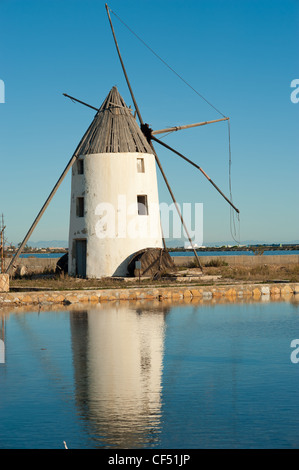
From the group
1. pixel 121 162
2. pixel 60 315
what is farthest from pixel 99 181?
pixel 60 315

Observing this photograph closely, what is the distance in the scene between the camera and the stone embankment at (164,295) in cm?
1827

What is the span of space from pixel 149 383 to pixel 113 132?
18.8 meters

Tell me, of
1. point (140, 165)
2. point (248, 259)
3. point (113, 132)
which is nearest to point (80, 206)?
point (140, 165)

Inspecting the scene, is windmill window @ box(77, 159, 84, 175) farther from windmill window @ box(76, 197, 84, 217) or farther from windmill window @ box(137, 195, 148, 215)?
windmill window @ box(137, 195, 148, 215)

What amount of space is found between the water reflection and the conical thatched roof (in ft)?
38.2

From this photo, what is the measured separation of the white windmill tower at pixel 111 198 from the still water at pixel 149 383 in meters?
10.5

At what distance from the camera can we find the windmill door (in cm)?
2648

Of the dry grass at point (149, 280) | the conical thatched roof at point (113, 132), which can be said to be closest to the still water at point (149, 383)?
the dry grass at point (149, 280)

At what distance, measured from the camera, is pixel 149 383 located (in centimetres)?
870

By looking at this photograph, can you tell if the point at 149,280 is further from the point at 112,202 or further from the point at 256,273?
the point at 256,273

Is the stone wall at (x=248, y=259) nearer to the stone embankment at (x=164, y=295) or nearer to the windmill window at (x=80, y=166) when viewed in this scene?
the windmill window at (x=80, y=166)

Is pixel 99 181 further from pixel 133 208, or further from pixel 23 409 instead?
pixel 23 409

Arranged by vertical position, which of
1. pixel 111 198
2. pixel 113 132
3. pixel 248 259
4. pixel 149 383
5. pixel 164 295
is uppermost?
pixel 113 132

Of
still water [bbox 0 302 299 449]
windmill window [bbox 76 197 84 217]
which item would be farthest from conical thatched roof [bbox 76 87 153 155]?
still water [bbox 0 302 299 449]
